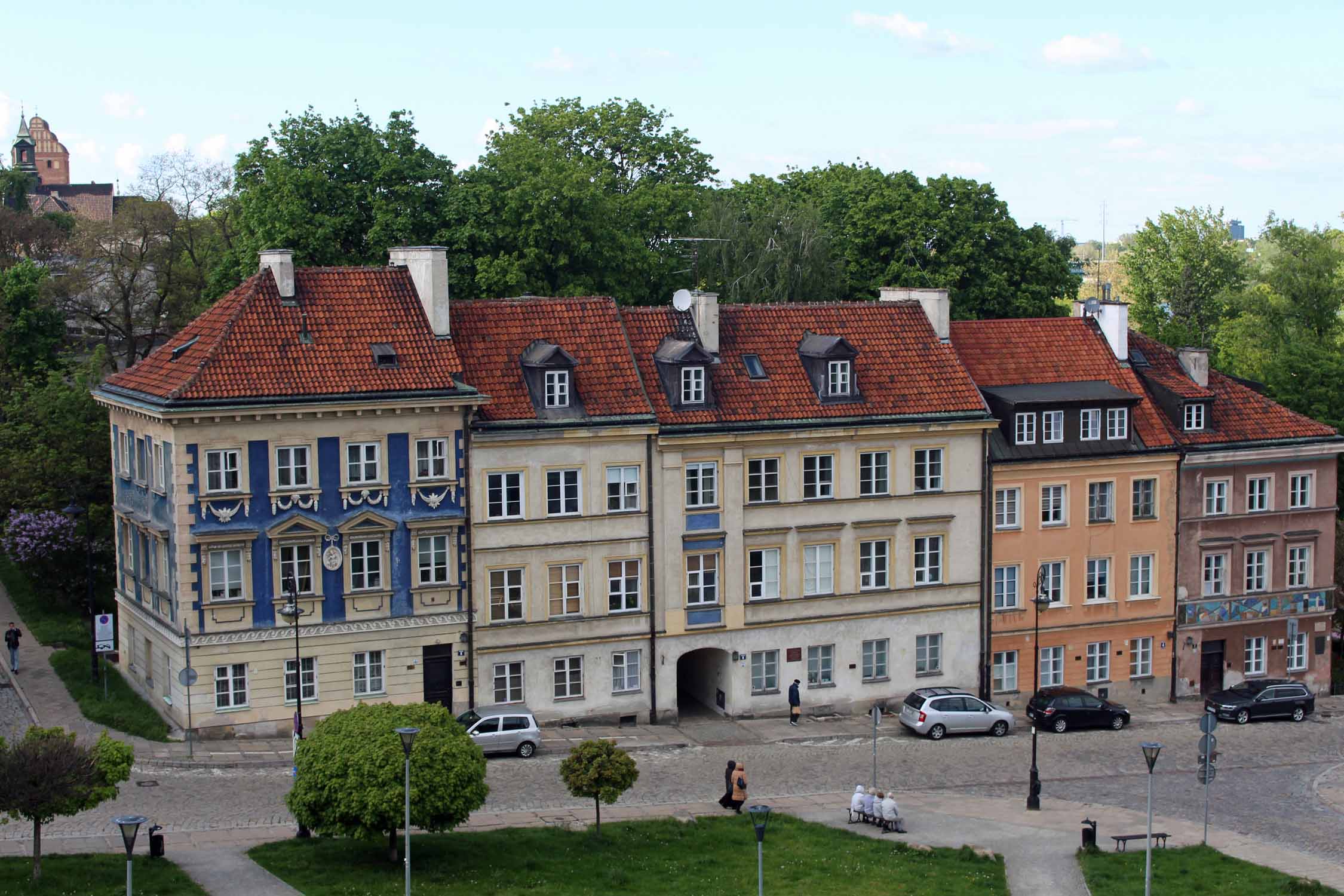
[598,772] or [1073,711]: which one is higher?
[598,772]

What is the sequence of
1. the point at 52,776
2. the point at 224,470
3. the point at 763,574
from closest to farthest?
the point at 52,776 < the point at 224,470 < the point at 763,574

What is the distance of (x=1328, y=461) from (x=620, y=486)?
27.5m

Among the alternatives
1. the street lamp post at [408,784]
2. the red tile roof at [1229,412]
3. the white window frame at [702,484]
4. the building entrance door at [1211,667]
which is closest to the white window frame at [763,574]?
the white window frame at [702,484]

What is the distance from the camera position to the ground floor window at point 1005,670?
58.1 meters

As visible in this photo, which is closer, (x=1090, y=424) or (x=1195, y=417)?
(x=1090, y=424)

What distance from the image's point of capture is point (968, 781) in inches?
1919

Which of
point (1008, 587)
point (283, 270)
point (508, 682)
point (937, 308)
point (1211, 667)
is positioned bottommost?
point (1211, 667)

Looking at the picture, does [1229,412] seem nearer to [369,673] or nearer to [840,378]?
[840,378]

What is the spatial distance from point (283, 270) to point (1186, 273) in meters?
68.3

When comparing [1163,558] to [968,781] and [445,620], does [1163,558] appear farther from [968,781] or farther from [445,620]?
[445,620]

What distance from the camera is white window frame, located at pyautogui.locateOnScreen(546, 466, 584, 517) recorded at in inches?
2037

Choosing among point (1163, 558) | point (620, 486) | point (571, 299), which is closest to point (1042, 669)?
point (1163, 558)

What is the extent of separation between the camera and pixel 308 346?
4900cm

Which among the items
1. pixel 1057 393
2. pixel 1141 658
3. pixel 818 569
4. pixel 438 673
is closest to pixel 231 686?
Answer: pixel 438 673
